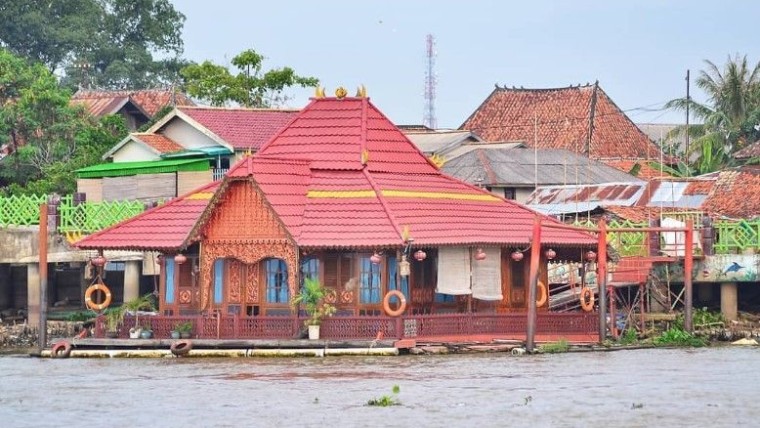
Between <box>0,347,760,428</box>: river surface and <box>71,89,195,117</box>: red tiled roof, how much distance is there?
89.6ft

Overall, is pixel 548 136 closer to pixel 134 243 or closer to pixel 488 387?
pixel 134 243

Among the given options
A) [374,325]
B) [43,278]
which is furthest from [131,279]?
[374,325]

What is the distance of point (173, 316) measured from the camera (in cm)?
4356

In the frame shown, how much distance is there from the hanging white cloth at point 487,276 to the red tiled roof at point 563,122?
2767 cm

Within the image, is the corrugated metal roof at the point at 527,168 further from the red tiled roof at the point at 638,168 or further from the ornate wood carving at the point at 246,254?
the ornate wood carving at the point at 246,254

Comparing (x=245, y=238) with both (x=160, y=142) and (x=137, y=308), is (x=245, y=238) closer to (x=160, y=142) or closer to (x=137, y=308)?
(x=137, y=308)

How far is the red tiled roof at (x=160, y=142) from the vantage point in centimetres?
5794

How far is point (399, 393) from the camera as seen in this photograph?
34938 millimetres

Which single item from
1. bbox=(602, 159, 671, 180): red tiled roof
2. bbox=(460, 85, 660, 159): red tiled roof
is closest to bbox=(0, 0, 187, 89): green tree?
bbox=(460, 85, 660, 159): red tiled roof

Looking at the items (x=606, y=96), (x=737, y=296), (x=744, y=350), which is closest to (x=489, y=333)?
(x=744, y=350)

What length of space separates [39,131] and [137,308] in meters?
20.3

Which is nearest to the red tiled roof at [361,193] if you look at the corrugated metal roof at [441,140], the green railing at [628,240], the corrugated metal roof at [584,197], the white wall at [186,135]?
the green railing at [628,240]

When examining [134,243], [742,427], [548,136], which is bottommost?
[742,427]

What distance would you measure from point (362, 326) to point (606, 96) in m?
34.4
